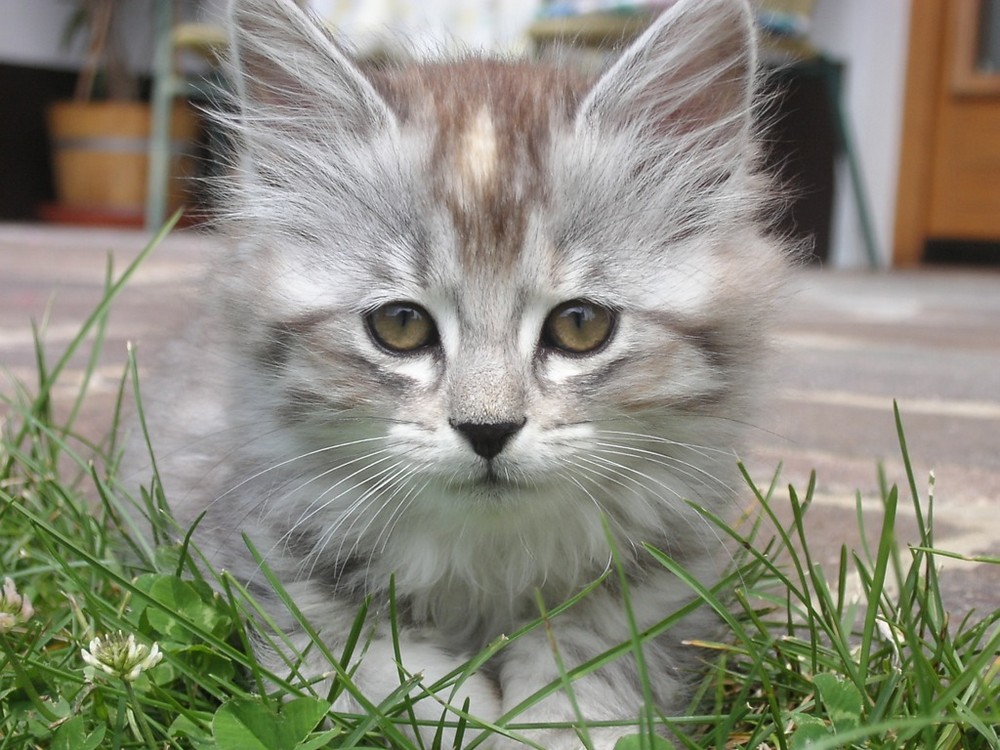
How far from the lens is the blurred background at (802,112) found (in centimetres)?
602

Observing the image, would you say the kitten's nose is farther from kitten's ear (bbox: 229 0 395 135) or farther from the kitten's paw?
kitten's ear (bbox: 229 0 395 135)

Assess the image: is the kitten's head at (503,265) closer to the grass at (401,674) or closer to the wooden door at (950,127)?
the grass at (401,674)

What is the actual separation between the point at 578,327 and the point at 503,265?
0.37 feet

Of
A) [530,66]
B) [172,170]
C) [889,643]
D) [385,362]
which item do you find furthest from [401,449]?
[172,170]

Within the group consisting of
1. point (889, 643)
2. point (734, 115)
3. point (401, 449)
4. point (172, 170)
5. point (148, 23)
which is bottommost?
point (889, 643)

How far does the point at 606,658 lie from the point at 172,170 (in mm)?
6881

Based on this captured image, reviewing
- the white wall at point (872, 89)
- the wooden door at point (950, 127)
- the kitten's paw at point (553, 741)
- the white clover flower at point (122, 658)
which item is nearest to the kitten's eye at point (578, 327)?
the kitten's paw at point (553, 741)

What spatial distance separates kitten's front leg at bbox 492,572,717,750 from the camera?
1.19 m

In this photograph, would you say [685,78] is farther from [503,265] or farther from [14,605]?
[14,605]

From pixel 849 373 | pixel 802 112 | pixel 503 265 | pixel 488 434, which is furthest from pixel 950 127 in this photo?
pixel 488 434

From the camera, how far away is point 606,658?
108cm

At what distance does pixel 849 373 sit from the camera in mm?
3104

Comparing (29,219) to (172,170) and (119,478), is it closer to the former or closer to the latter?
(172,170)

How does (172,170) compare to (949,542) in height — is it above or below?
above
